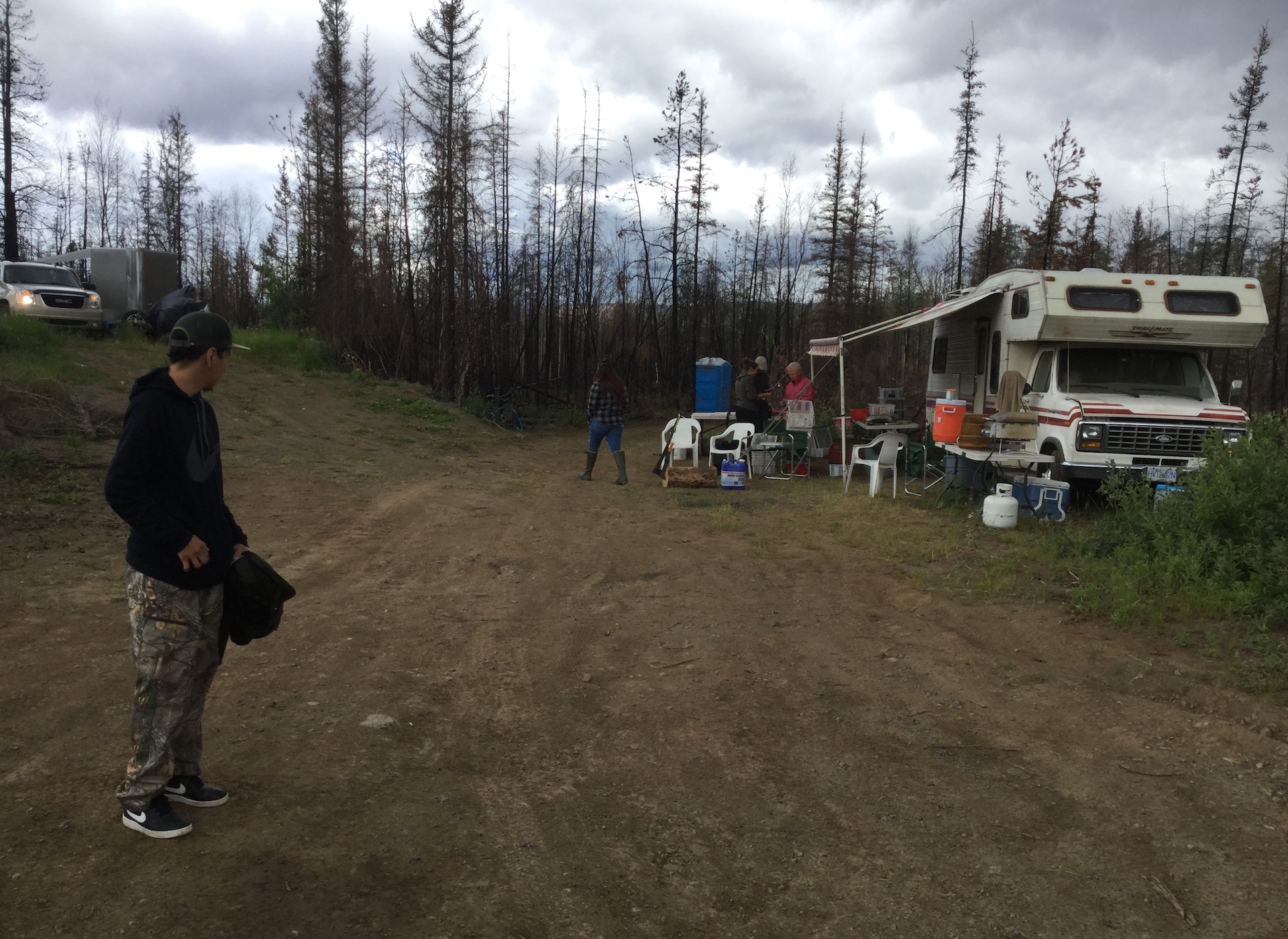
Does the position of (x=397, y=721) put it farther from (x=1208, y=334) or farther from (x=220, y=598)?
(x=1208, y=334)

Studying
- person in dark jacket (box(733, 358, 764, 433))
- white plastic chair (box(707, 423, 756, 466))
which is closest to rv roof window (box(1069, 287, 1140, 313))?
white plastic chair (box(707, 423, 756, 466))

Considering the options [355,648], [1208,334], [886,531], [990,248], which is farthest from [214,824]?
[990,248]

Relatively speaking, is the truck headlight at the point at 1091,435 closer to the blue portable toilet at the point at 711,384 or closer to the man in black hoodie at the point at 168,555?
the blue portable toilet at the point at 711,384

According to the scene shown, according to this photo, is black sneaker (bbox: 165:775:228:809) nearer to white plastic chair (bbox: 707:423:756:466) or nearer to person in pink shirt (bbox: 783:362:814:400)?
white plastic chair (bbox: 707:423:756:466)

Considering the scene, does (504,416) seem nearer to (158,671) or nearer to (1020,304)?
(1020,304)

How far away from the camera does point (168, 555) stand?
10.3 ft

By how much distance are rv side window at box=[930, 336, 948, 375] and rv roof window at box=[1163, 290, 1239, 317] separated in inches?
162

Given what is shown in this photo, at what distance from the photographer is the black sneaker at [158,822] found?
3154 millimetres

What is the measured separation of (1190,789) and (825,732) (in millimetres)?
1463

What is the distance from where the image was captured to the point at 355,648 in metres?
5.34

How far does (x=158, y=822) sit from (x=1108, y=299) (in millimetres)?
10218

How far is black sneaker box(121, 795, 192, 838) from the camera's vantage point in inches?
124

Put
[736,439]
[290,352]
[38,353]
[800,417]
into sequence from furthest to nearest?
[290,352]
[38,353]
[800,417]
[736,439]

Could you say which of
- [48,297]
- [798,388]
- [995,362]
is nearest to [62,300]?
[48,297]
